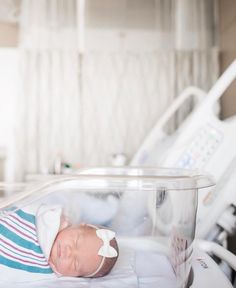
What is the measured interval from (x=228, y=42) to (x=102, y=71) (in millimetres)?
853

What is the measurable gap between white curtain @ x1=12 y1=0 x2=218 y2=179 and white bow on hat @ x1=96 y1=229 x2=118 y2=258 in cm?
154

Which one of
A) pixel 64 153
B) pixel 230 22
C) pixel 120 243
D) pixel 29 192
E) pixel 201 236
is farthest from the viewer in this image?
pixel 64 153

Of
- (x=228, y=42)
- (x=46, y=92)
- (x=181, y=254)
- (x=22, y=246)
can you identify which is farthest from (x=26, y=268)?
(x=228, y=42)

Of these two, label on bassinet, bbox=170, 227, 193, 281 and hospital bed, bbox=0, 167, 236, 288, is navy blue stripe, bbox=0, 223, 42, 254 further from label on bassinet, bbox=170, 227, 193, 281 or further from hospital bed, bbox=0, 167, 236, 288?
label on bassinet, bbox=170, 227, 193, 281

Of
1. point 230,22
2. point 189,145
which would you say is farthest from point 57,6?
point 189,145

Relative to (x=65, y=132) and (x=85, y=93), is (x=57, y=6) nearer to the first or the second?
(x=85, y=93)

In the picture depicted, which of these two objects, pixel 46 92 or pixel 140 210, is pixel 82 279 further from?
pixel 46 92

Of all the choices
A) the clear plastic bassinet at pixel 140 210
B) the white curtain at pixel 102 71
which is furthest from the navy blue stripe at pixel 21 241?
the white curtain at pixel 102 71

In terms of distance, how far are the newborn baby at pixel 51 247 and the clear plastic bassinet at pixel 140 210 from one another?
51 millimetres

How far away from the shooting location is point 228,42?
Answer: 89.4 inches

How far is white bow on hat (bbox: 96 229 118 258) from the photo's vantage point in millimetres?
851

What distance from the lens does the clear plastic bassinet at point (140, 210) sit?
2.43 feet

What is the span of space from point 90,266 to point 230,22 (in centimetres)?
189

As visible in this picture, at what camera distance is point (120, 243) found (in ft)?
3.13
